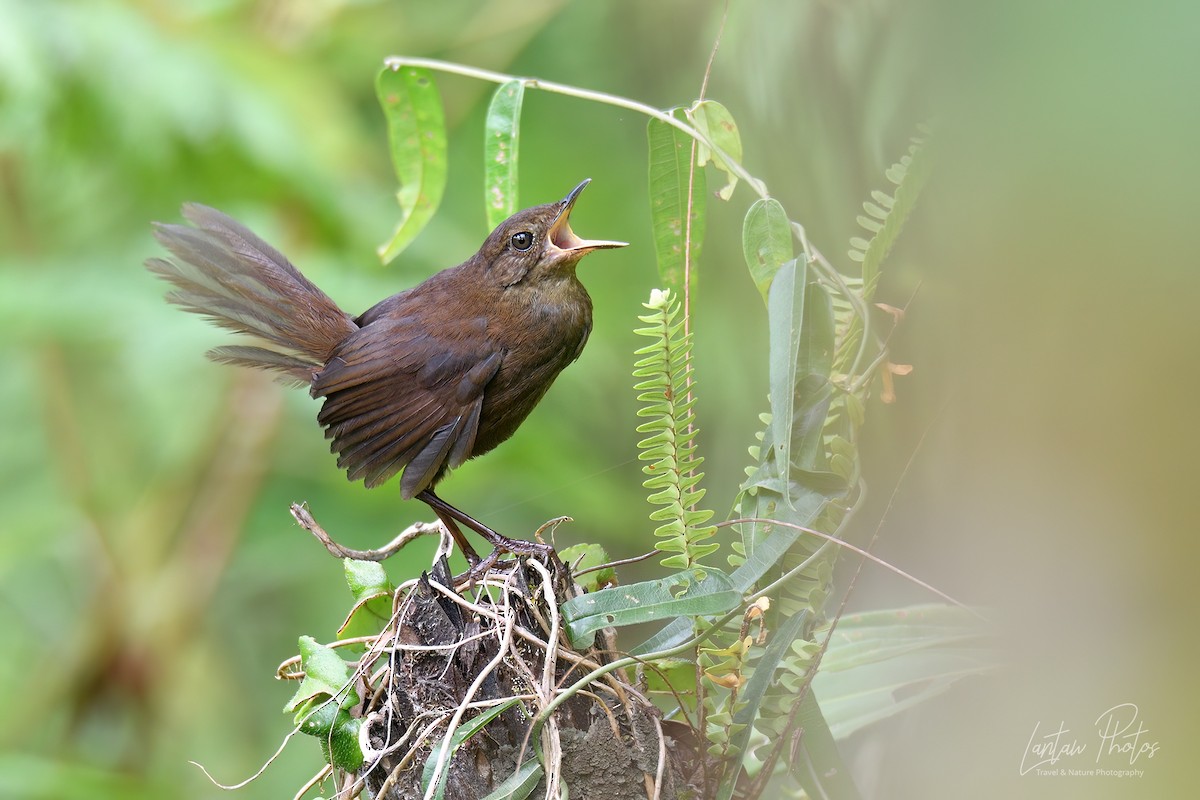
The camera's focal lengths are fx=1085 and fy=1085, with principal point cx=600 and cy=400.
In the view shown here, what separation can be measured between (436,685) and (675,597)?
1.52 feet

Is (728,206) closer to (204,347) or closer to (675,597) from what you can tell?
(675,597)

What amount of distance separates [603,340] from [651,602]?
3.08 metres


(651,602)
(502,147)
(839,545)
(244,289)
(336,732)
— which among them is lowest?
(336,732)

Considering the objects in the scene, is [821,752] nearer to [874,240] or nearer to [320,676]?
[874,240]

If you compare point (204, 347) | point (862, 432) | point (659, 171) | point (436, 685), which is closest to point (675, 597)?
point (862, 432)

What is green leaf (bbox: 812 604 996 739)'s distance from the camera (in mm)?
1320

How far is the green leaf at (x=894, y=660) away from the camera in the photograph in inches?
52.0

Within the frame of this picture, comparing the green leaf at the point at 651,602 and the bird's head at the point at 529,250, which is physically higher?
the bird's head at the point at 529,250

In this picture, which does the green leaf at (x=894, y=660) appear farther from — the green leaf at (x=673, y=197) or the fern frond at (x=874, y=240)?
the green leaf at (x=673, y=197)

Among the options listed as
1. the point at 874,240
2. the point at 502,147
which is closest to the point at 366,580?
the point at 502,147

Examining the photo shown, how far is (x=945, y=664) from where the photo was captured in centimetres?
138

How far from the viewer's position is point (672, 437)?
5.43ft

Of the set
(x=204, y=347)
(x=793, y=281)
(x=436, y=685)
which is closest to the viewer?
(x=793, y=281)

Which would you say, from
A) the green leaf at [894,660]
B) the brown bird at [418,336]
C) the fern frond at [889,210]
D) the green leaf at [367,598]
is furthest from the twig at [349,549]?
the fern frond at [889,210]
